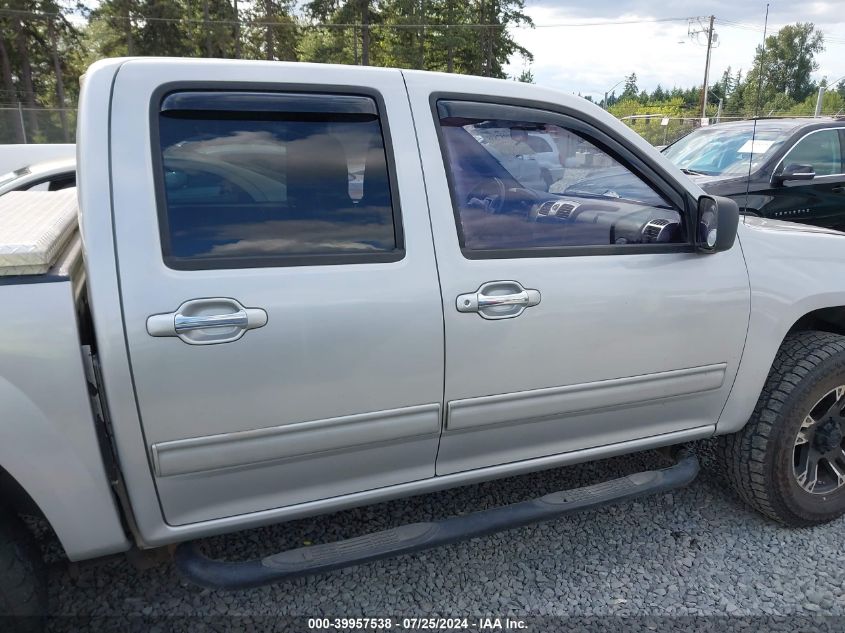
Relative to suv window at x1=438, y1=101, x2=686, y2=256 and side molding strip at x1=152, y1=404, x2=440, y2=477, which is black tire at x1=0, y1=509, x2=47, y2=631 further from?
suv window at x1=438, y1=101, x2=686, y2=256

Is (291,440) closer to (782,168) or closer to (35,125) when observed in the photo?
(782,168)

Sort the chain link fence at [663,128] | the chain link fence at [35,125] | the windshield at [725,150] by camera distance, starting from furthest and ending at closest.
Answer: the chain link fence at [663,128]
the chain link fence at [35,125]
the windshield at [725,150]

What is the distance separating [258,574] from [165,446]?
53cm

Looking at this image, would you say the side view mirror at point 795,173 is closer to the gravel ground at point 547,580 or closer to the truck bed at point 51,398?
the gravel ground at point 547,580

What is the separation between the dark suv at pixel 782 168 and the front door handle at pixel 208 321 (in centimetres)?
531

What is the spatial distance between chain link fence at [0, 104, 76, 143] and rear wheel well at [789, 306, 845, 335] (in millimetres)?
22616

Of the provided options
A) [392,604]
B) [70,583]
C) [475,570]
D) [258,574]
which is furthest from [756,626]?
[70,583]

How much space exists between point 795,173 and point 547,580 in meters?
5.32

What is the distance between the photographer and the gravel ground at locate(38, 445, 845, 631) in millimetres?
2256

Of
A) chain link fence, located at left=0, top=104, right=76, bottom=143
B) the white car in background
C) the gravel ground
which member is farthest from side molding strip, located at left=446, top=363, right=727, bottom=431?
chain link fence, located at left=0, top=104, right=76, bottom=143

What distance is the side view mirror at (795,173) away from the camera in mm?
6004

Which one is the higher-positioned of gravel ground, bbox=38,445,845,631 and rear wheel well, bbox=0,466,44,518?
rear wheel well, bbox=0,466,44,518

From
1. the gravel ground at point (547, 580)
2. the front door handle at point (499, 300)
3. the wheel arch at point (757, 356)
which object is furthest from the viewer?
the wheel arch at point (757, 356)

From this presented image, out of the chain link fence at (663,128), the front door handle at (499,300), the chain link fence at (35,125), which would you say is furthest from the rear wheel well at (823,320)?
the chain link fence at (35,125)
